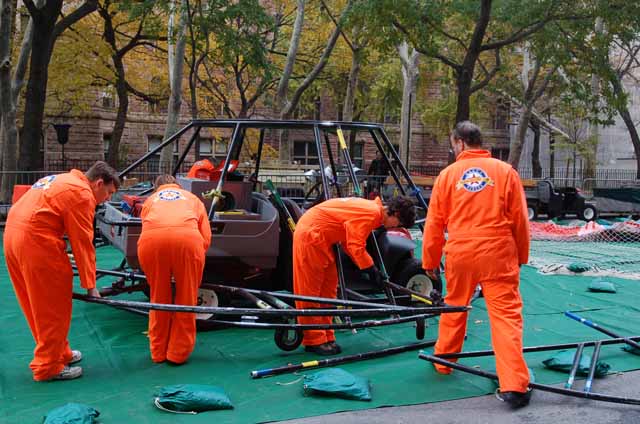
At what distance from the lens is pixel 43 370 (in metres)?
5.36

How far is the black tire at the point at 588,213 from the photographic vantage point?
2239cm

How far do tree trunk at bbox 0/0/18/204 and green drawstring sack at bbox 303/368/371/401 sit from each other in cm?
1437

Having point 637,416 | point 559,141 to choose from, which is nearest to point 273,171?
point 637,416

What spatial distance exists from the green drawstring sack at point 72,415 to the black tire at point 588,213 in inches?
795

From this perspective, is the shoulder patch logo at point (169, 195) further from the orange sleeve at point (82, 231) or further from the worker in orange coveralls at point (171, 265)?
the orange sleeve at point (82, 231)

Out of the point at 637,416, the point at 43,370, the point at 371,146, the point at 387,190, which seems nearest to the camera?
the point at 637,416

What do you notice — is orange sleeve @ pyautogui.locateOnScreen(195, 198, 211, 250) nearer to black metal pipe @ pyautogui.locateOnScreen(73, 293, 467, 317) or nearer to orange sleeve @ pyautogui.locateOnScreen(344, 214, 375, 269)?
black metal pipe @ pyautogui.locateOnScreen(73, 293, 467, 317)

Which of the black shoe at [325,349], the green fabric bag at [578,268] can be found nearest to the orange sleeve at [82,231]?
the black shoe at [325,349]

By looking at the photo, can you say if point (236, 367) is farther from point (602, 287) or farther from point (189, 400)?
point (602, 287)

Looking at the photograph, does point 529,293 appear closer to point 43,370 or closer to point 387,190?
point 43,370

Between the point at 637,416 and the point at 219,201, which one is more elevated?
the point at 219,201

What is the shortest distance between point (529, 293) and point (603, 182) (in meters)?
24.1

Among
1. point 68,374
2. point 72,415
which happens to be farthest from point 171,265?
point 72,415

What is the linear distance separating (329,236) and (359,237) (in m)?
0.32
